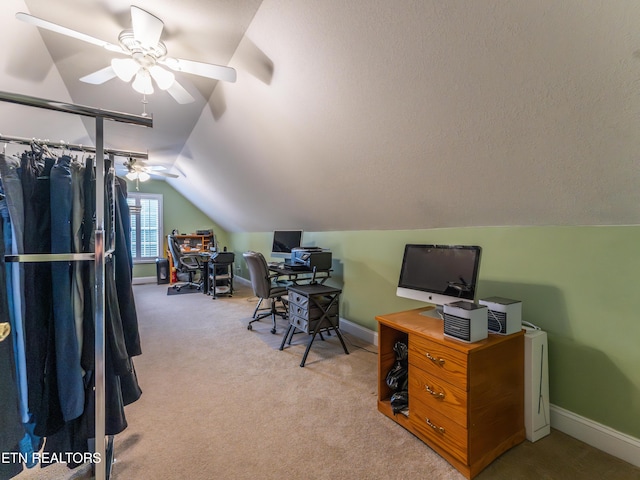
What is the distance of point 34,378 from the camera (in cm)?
102

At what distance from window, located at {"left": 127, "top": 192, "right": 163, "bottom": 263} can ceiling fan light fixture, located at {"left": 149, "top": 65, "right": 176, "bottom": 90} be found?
5.75 meters

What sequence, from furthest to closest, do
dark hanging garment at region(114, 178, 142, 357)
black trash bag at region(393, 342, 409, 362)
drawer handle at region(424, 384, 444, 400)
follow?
black trash bag at region(393, 342, 409, 362)
drawer handle at region(424, 384, 444, 400)
dark hanging garment at region(114, 178, 142, 357)

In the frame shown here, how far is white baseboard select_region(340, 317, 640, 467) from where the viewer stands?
1.48 metres

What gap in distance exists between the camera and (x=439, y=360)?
155cm

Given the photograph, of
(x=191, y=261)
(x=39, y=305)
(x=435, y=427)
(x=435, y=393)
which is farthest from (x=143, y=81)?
(x=191, y=261)

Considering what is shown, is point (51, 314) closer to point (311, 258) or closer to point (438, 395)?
point (438, 395)

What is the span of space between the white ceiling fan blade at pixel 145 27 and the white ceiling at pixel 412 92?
0.22m

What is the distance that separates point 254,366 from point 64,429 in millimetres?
1573

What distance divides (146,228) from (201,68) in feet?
20.7

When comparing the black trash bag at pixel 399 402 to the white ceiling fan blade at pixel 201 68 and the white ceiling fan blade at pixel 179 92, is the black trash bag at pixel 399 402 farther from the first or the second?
the white ceiling fan blade at pixel 179 92

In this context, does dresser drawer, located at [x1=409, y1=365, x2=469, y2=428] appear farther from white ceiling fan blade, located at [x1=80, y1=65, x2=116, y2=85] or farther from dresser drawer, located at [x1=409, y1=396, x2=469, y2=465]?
white ceiling fan blade, located at [x1=80, y1=65, x2=116, y2=85]

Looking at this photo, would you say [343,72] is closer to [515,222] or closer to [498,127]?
[498,127]

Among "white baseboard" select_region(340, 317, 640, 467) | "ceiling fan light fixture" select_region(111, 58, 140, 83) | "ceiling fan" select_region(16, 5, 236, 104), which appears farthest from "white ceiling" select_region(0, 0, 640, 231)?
"white baseboard" select_region(340, 317, 640, 467)

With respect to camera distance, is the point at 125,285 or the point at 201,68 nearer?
the point at 125,285
